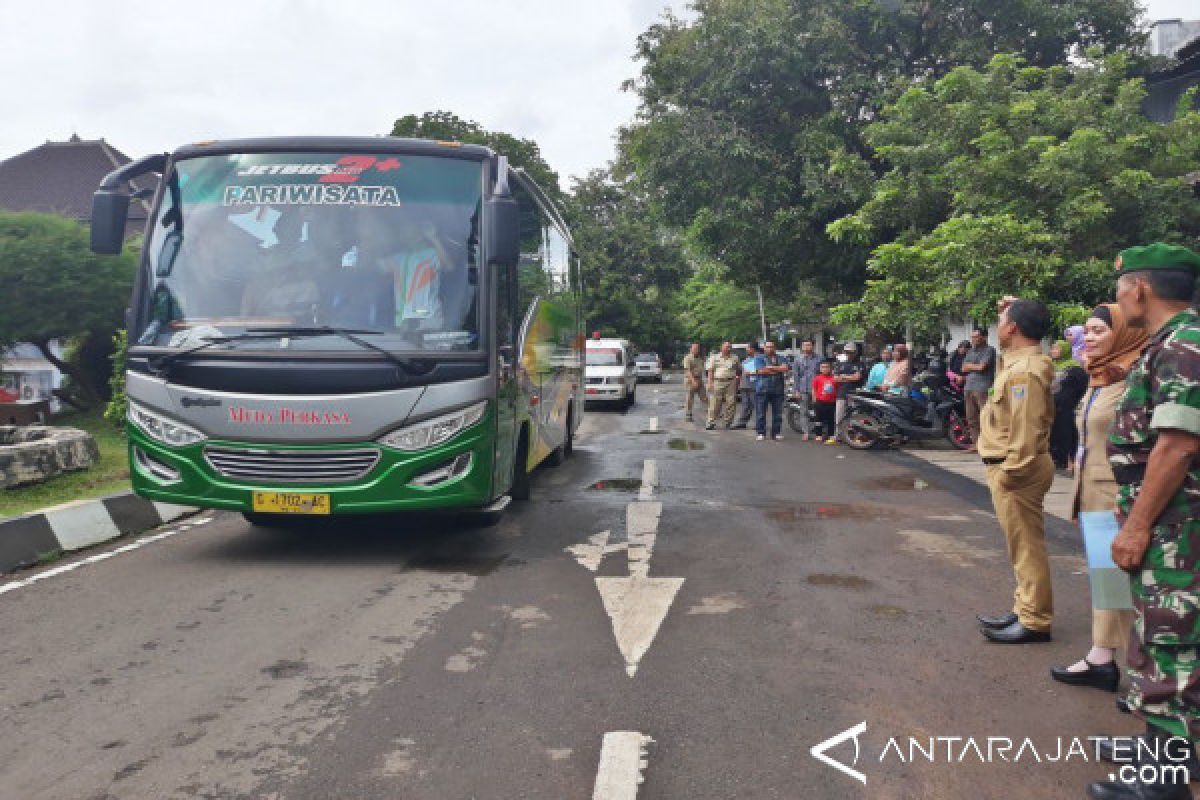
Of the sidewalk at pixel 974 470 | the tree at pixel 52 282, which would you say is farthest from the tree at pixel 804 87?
the tree at pixel 52 282

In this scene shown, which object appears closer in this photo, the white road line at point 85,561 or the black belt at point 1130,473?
the black belt at point 1130,473

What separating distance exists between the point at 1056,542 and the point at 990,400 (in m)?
3.17

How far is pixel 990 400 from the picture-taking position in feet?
16.7

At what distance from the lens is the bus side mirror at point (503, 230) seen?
661 centimetres

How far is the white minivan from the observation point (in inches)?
968

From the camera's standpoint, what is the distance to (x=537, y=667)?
179 inches

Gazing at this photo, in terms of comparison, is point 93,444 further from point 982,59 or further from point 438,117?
point 438,117

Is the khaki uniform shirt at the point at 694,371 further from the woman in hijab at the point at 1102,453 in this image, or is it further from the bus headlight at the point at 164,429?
the woman in hijab at the point at 1102,453

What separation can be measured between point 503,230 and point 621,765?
4062 millimetres

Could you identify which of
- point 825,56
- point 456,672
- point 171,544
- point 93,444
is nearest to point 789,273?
point 825,56

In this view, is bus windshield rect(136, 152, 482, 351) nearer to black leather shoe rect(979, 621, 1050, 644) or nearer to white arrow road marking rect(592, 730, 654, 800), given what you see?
white arrow road marking rect(592, 730, 654, 800)

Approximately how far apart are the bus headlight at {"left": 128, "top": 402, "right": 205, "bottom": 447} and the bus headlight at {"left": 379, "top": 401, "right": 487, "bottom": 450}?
1.30 meters

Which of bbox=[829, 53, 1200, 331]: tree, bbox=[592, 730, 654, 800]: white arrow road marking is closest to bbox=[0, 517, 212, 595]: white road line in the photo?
bbox=[592, 730, 654, 800]: white arrow road marking

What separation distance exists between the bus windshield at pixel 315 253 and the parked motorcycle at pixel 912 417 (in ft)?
32.6
